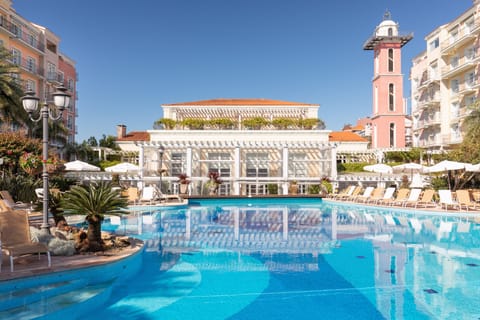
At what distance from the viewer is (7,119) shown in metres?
20.3

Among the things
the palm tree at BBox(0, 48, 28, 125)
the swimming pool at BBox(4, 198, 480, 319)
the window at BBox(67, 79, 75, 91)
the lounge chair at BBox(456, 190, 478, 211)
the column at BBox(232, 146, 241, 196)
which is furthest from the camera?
the window at BBox(67, 79, 75, 91)

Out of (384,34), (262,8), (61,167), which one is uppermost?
(384,34)

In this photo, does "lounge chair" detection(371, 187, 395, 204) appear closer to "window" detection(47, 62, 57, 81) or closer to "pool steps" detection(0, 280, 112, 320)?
"pool steps" detection(0, 280, 112, 320)

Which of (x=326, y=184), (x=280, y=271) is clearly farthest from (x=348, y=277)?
(x=326, y=184)

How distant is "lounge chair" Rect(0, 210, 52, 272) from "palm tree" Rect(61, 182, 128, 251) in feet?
3.56

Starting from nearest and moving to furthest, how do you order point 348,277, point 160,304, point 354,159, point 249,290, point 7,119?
1. point 160,304
2. point 249,290
3. point 348,277
4. point 7,119
5. point 354,159

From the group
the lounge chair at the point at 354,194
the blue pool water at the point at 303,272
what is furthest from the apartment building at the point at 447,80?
the blue pool water at the point at 303,272

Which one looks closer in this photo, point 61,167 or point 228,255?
point 228,255

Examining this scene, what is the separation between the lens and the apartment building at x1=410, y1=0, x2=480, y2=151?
31812 mm

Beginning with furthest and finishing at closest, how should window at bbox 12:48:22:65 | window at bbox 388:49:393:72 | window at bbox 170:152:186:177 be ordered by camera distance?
window at bbox 388:49:393:72 < window at bbox 12:48:22:65 < window at bbox 170:152:186:177

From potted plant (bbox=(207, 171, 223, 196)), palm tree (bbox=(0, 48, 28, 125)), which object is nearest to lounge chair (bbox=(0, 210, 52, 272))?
palm tree (bbox=(0, 48, 28, 125))

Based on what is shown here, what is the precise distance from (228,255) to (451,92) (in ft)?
124

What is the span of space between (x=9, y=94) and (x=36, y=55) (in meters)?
19.3

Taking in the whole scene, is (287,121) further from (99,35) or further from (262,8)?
(99,35)
